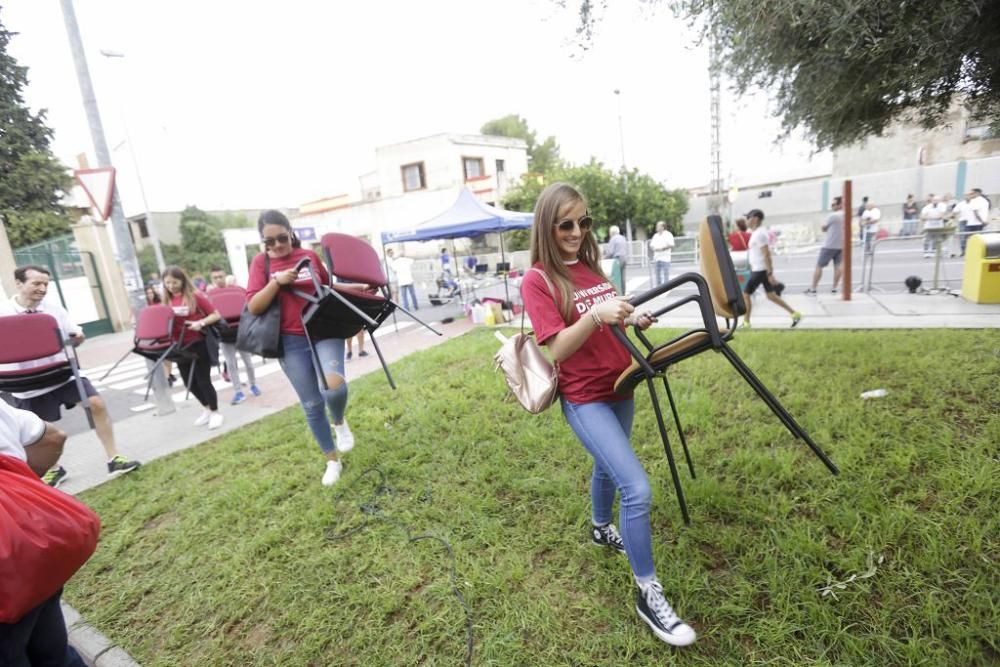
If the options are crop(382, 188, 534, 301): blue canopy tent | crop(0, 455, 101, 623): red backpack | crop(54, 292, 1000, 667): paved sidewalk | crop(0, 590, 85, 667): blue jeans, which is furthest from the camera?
crop(382, 188, 534, 301): blue canopy tent

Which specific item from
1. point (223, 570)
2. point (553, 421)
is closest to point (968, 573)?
point (553, 421)

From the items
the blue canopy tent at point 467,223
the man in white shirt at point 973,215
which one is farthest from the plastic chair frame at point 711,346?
the man in white shirt at point 973,215

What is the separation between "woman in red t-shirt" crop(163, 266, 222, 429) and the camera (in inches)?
207

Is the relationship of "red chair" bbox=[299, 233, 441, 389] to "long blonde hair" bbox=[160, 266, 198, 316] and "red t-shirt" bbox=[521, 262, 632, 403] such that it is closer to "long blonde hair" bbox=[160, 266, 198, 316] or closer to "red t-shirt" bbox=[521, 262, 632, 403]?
"red t-shirt" bbox=[521, 262, 632, 403]

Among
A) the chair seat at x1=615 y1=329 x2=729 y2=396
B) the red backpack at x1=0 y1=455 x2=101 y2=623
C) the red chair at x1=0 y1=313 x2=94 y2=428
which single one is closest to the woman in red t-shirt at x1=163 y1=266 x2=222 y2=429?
the red chair at x1=0 y1=313 x2=94 y2=428

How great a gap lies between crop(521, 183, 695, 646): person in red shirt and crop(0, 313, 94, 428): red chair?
4.07 meters

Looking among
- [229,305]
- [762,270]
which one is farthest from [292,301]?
[762,270]

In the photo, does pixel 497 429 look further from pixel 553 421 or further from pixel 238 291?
pixel 238 291

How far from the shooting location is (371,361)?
8.17 meters

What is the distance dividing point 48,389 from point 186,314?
1562mm

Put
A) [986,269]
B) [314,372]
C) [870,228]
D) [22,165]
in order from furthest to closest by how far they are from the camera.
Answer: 1. [870,228]
2. [986,269]
3. [314,372]
4. [22,165]

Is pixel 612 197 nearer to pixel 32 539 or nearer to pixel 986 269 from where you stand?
pixel 986 269

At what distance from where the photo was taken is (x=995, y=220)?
40.7 feet

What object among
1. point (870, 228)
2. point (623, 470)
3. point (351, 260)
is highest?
point (351, 260)
